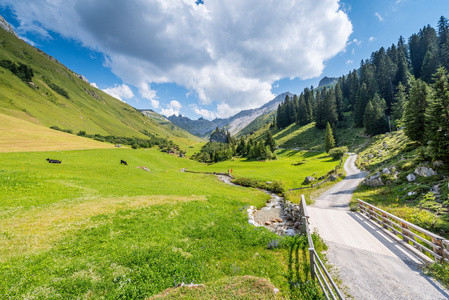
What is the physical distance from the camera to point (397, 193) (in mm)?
19766

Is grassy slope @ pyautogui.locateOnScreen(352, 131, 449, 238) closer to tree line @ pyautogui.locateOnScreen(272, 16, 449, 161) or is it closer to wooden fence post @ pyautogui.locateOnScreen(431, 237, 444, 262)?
wooden fence post @ pyautogui.locateOnScreen(431, 237, 444, 262)

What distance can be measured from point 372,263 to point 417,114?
1637 inches

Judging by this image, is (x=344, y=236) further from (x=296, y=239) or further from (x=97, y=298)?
(x=97, y=298)

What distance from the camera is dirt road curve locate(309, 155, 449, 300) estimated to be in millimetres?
6914

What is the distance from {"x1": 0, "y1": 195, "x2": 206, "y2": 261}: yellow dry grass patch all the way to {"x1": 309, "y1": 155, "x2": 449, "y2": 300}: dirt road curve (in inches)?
709

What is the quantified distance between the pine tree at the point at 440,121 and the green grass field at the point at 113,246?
24.3 meters

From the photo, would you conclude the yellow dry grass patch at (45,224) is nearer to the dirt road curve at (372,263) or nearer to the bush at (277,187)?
the dirt road curve at (372,263)

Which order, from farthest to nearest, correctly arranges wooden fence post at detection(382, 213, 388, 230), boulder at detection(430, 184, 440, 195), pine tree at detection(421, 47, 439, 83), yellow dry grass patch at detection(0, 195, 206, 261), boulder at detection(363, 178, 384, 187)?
pine tree at detection(421, 47, 439, 83)
boulder at detection(363, 178, 384, 187)
boulder at detection(430, 184, 440, 195)
wooden fence post at detection(382, 213, 388, 230)
yellow dry grass patch at detection(0, 195, 206, 261)

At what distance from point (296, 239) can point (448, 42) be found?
143996 millimetres

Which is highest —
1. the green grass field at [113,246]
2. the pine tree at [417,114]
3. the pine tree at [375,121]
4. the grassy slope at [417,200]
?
the pine tree at [375,121]

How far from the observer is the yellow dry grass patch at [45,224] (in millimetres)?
9750

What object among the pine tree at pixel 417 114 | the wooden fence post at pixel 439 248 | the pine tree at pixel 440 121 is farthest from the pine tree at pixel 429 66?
the wooden fence post at pixel 439 248

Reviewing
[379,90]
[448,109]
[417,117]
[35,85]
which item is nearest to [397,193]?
[448,109]

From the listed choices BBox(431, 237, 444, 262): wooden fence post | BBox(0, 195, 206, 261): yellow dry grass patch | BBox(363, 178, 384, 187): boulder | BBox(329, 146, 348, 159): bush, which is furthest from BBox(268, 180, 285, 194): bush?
BBox(329, 146, 348, 159): bush
